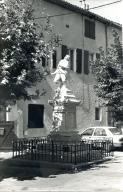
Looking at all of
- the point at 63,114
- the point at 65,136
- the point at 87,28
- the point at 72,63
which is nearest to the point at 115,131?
the point at 63,114

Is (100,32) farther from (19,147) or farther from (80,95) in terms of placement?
(19,147)

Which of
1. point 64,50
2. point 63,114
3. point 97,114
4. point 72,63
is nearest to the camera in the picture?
point 63,114

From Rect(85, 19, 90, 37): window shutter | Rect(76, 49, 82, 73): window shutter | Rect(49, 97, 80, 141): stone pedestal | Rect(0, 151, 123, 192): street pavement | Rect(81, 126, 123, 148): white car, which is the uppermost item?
Rect(85, 19, 90, 37): window shutter

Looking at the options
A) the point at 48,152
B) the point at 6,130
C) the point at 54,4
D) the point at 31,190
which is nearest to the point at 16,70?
the point at 31,190

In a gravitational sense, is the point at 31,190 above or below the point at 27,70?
below

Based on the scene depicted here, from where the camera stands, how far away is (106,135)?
19.7 m

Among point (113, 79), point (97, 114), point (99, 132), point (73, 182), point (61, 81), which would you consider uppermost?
point (113, 79)

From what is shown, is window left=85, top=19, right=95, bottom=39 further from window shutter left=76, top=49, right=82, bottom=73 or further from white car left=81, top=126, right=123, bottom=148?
white car left=81, top=126, right=123, bottom=148

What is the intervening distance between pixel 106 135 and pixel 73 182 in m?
9.25

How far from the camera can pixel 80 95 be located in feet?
86.6

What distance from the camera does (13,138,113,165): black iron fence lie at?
13891mm

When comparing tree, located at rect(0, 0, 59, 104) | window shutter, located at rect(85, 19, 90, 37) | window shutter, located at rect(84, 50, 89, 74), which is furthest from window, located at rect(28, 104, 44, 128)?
tree, located at rect(0, 0, 59, 104)

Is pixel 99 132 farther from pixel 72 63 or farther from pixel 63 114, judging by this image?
pixel 72 63

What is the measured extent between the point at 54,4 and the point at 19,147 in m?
11.3
